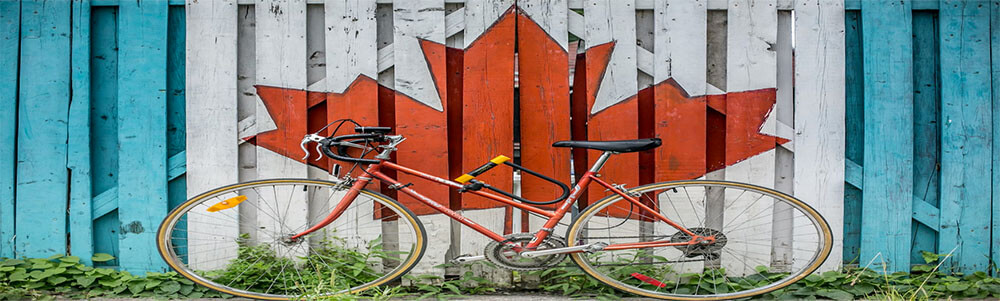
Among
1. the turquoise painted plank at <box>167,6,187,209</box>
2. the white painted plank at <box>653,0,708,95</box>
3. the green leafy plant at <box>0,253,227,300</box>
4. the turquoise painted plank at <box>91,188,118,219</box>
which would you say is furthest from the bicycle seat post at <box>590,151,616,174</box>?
the turquoise painted plank at <box>91,188,118,219</box>

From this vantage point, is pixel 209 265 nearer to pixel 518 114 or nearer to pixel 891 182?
pixel 518 114

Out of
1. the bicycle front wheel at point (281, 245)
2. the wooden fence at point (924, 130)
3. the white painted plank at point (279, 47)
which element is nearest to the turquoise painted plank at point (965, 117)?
the wooden fence at point (924, 130)

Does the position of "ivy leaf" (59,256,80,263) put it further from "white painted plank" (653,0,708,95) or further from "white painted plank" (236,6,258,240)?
"white painted plank" (653,0,708,95)

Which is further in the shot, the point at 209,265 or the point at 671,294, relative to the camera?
the point at 209,265

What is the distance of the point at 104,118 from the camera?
11.9 feet

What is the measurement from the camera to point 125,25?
3.54 metres

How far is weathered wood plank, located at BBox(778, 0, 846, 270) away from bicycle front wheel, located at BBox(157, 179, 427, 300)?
7.78 ft

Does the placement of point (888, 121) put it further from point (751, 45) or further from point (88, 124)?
point (88, 124)

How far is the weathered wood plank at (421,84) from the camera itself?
139 inches

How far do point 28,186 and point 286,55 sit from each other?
1720 millimetres

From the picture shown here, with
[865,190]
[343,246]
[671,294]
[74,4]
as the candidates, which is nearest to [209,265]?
[343,246]

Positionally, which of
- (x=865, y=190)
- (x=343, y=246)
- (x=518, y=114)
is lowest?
(x=343, y=246)

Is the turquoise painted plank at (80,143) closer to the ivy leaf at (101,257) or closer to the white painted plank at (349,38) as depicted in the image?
the ivy leaf at (101,257)

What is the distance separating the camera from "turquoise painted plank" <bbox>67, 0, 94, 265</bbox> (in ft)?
11.6
